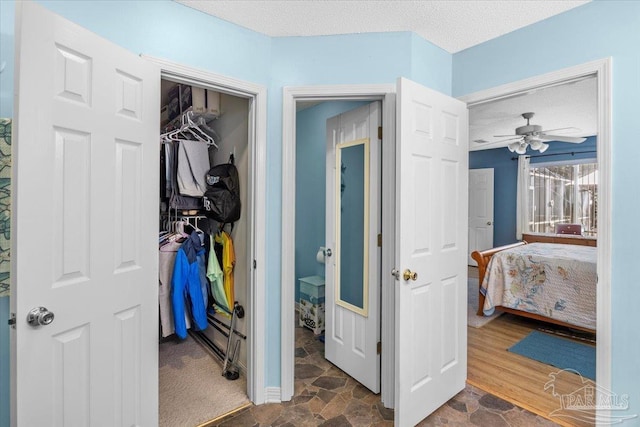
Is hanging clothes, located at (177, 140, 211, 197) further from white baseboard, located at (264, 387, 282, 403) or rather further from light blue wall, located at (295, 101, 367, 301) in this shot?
white baseboard, located at (264, 387, 282, 403)

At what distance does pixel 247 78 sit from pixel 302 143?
72.5 inches

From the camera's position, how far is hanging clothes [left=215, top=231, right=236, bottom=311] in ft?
8.42

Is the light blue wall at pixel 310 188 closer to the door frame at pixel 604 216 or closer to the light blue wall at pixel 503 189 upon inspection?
the door frame at pixel 604 216

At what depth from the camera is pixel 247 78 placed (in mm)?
2076

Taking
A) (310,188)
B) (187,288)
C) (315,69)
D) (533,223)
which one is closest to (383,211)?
(315,69)

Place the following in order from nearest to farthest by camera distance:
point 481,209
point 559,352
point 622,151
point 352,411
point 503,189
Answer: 1. point 622,151
2. point 352,411
3. point 559,352
4. point 503,189
5. point 481,209

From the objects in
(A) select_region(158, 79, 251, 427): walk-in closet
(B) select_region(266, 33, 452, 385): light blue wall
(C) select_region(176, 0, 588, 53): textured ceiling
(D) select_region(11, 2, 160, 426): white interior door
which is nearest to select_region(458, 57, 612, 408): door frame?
(C) select_region(176, 0, 588, 53): textured ceiling

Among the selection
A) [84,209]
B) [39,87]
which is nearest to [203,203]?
[84,209]

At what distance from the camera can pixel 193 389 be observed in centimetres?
233

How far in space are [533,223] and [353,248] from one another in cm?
551

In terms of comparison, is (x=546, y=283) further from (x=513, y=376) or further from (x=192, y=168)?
(x=192, y=168)

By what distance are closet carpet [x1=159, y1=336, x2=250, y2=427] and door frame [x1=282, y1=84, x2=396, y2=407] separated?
345mm

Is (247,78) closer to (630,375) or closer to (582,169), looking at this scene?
(630,375)

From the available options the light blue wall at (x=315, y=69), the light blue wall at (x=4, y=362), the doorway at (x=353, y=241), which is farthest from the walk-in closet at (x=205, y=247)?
the light blue wall at (x=4, y=362)
